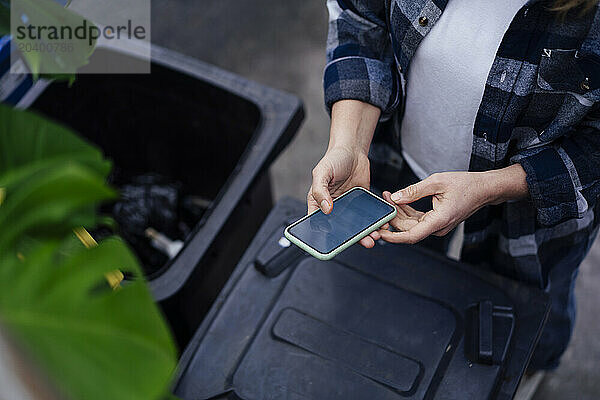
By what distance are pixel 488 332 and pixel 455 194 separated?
203mm

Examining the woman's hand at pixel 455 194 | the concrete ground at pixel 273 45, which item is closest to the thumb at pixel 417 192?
the woman's hand at pixel 455 194

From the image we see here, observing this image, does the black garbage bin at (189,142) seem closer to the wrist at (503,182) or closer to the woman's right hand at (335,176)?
the woman's right hand at (335,176)

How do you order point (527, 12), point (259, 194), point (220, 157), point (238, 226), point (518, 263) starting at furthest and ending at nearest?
point (220, 157), point (259, 194), point (238, 226), point (518, 263), point (527, 12)

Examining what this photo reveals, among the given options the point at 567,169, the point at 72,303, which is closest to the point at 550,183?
the point at 567,169

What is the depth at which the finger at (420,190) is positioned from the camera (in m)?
0.87

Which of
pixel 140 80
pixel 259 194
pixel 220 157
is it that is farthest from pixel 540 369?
pixel 140 80

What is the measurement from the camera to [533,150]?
2.90 ft

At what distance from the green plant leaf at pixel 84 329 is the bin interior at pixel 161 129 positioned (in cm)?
86

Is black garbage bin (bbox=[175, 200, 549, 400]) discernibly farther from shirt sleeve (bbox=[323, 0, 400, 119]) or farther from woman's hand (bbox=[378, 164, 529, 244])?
shirt sleeve (bbox=[323, 0, 400, 119])

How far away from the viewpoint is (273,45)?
7.09 feet

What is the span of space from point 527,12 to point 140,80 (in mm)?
882

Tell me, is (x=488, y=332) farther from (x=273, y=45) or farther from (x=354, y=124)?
(x=273, y=45)

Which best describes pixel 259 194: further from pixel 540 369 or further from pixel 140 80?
pixel 540 369

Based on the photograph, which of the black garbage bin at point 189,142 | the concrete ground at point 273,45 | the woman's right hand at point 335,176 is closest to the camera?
the woman's right hand at point 335,176
